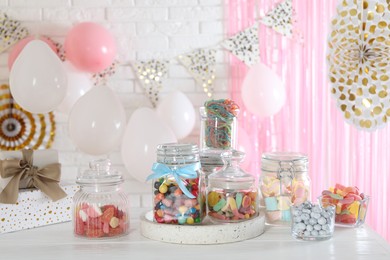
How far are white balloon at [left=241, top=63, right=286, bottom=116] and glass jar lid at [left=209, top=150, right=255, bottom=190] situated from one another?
1556 mm

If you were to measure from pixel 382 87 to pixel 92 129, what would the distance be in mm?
1332

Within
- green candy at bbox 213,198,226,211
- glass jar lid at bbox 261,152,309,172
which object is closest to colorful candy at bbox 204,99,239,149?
glass jar lid at bbox 261,152,309,172

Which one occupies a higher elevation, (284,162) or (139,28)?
(139,28)

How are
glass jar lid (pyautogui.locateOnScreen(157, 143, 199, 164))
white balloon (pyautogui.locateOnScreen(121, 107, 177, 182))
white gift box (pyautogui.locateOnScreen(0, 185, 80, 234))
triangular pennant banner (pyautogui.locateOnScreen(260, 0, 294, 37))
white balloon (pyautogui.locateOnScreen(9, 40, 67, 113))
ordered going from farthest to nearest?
1. triangular pennant banner (pyautogui.locateOnScreen(260, 0, 294, 37))
2. white balloon (pyautogui.locateOnScreen(121, 107, 177, 182))
3. white balloon (pyautogui.locateOnScreen(9, 40, 67, 113))
4. white gift box (pyautogui.locateOnScreen(0, 185, 80, 234))
5. glass jar lid (pyautogui.locateOnScreen(157, 143, 199, 164))

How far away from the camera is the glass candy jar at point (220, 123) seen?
1681mm

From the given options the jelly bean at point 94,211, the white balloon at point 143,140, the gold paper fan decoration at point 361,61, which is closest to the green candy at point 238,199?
the jelly bean at point 94,211

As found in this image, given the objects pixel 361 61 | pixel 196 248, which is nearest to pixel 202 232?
pixel 196 248

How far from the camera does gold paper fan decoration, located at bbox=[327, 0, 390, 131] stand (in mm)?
2230

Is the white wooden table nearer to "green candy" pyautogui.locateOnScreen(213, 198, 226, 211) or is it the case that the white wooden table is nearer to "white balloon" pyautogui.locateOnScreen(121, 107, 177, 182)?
"green candy" pyautogui.locateOnScreen(213, 198, 226, 211)

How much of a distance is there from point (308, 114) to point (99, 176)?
1.91 m

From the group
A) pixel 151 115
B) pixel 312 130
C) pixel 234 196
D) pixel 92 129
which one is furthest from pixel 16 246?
pixel 312 130

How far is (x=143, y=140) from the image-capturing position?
2.85m

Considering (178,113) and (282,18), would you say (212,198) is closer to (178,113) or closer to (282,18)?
(178,113)

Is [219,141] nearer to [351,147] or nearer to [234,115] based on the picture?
[234,115]
